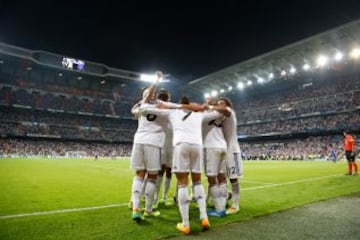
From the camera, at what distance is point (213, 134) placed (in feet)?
20.6

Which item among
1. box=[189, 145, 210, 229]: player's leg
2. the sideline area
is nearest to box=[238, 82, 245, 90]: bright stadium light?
the sideline area

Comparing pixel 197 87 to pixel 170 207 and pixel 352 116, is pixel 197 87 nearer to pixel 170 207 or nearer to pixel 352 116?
pixel 352 116

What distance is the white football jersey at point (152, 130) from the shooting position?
583 cm

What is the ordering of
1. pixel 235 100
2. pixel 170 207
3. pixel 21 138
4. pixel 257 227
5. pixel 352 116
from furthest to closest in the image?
1. pixel 235 100
2. pixel 21 138
3. pixel 352 116
4. pixel 170 207
5. pixel 257 227

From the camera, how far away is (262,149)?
5862cm

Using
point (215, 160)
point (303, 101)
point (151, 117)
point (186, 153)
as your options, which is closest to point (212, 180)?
point (215, 160)

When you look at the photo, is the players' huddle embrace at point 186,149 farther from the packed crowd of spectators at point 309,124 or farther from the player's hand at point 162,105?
the packed crowd of spectators at point 309,124

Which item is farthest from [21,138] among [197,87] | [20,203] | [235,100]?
[20,203]

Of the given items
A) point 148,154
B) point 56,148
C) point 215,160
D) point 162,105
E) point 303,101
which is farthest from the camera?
point 56,148

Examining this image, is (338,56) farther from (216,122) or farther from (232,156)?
(216,122)

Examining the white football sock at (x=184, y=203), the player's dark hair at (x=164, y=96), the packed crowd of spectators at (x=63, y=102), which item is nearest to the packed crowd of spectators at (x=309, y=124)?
the packed crowd of spectators at (x=63, y=102)

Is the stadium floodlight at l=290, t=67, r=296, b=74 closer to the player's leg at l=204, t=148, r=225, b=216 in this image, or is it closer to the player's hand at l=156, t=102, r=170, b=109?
the player's leg at l=204, t=148, r=225, b=216

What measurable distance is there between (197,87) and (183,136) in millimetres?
73644

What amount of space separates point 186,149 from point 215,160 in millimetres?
1083
